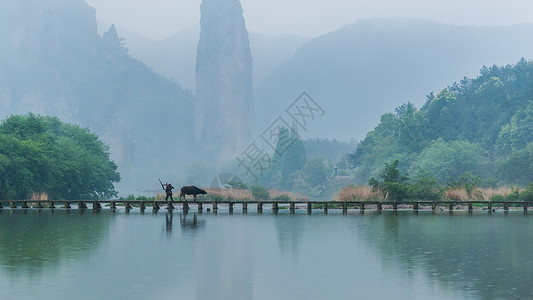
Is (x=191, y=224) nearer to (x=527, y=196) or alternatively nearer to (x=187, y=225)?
(x=187, y=225)

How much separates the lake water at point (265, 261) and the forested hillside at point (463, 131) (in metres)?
74.2

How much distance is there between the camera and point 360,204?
65.7m

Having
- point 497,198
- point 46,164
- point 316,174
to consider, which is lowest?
point 497,198

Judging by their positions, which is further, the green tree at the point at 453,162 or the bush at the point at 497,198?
the green tree at the point at 453,162

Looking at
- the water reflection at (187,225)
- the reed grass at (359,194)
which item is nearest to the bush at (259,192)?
the reed grass at (359,194)

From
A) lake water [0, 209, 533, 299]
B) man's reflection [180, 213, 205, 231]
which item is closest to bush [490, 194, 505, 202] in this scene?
lake water [0, 209, 533, 299]

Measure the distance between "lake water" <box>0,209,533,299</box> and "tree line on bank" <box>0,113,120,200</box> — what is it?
2780 cm

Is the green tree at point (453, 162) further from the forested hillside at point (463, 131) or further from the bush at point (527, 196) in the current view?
the bush at point (527, 196)

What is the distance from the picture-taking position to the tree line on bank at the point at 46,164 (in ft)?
235

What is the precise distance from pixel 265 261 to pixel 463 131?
114 m

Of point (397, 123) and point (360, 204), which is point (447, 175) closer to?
point (397, 123)

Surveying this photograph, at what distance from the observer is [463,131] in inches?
5354

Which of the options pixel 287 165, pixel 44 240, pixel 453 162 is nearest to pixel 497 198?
pixel 453 162

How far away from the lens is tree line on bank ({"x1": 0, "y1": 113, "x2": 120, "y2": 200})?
71625 mm
